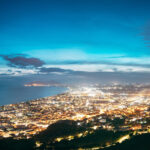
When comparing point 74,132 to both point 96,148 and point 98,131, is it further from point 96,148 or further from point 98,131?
point 96,148

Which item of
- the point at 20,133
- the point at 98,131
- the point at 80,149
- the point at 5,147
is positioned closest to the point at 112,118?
the point at 98,131

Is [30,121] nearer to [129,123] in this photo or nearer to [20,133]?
[20,133]

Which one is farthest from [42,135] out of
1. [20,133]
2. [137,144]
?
[137,144]

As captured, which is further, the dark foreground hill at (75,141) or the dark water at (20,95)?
the dark water at (20,95)

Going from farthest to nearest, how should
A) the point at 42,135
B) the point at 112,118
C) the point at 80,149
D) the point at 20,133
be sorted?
the point at 112,118 < the point at 20,133 < the point at 42,135 < the point at 80,149

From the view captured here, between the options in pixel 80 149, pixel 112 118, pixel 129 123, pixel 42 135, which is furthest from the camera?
pixel 112 118

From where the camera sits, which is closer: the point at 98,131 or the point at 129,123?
the point at 98,131

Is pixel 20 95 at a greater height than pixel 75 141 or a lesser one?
greater

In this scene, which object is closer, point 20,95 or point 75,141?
point 75,141

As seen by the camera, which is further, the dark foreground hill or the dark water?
the dark water
